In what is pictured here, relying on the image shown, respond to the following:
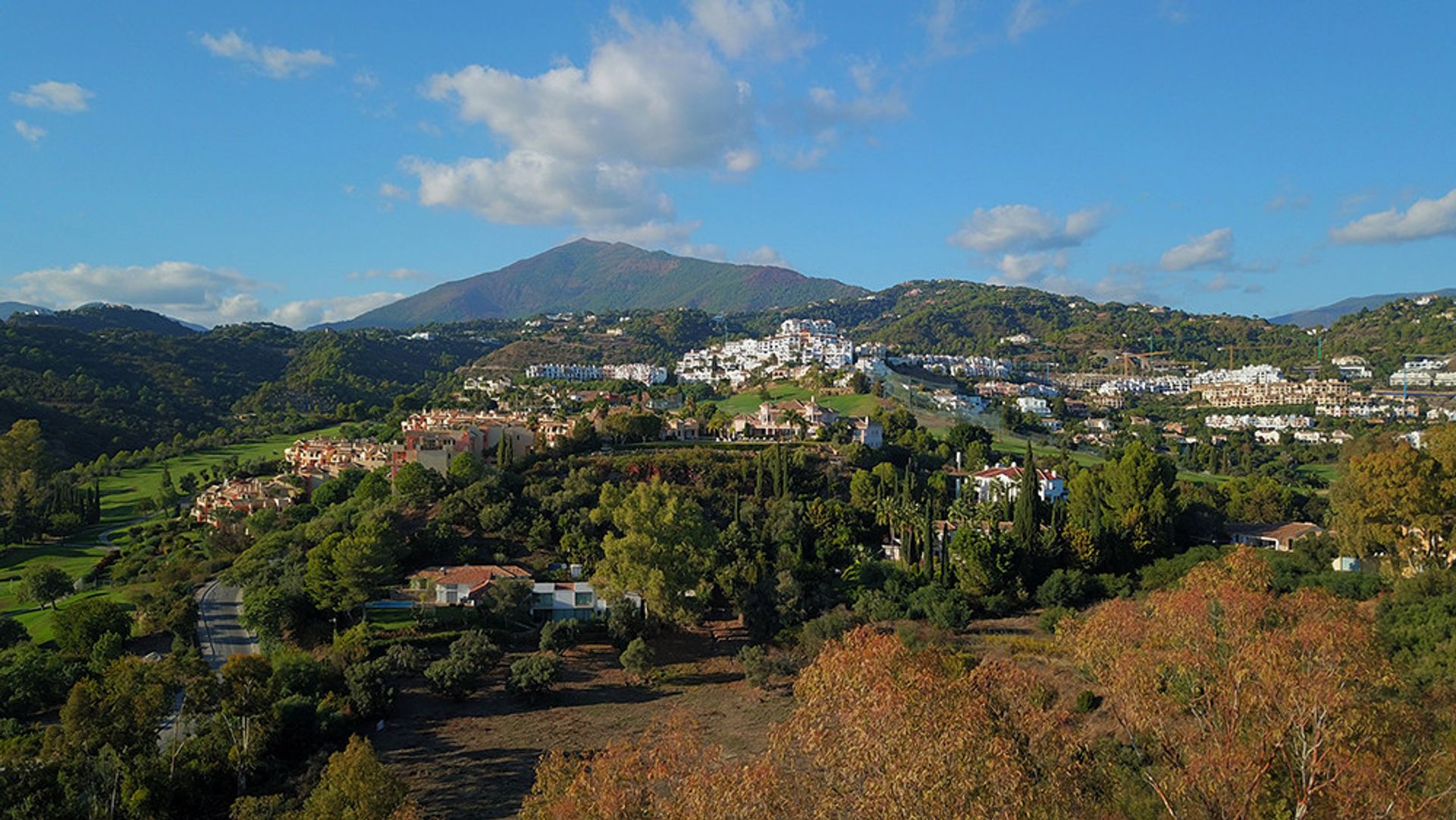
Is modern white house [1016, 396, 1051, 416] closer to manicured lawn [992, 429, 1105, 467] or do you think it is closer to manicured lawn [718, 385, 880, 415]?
manicured lawn [992, 429, 1105, 467]

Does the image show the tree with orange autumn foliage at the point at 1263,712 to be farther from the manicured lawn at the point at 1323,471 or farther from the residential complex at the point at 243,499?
the manicured lawn at the point at 1323,471

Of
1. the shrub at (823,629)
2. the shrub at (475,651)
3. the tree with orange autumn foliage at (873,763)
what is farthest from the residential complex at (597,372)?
the tree with orange autumn foliage at (873,763)

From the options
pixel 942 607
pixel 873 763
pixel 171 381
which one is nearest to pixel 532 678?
pixel 942 607

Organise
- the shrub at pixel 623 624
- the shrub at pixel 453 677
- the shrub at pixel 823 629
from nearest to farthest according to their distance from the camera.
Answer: the shrub at pixel 453 677
the shrub at pixel 823 629
the shrub at pixel 623 624

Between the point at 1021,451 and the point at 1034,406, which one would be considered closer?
the point at 1021,451

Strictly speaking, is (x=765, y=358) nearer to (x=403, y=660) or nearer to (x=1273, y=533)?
(x=1273, y=533)

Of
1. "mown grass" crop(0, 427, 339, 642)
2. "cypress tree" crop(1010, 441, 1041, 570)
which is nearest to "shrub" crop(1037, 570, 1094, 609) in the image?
"cypress tree" crop(1010, 441, 1041, 570)
